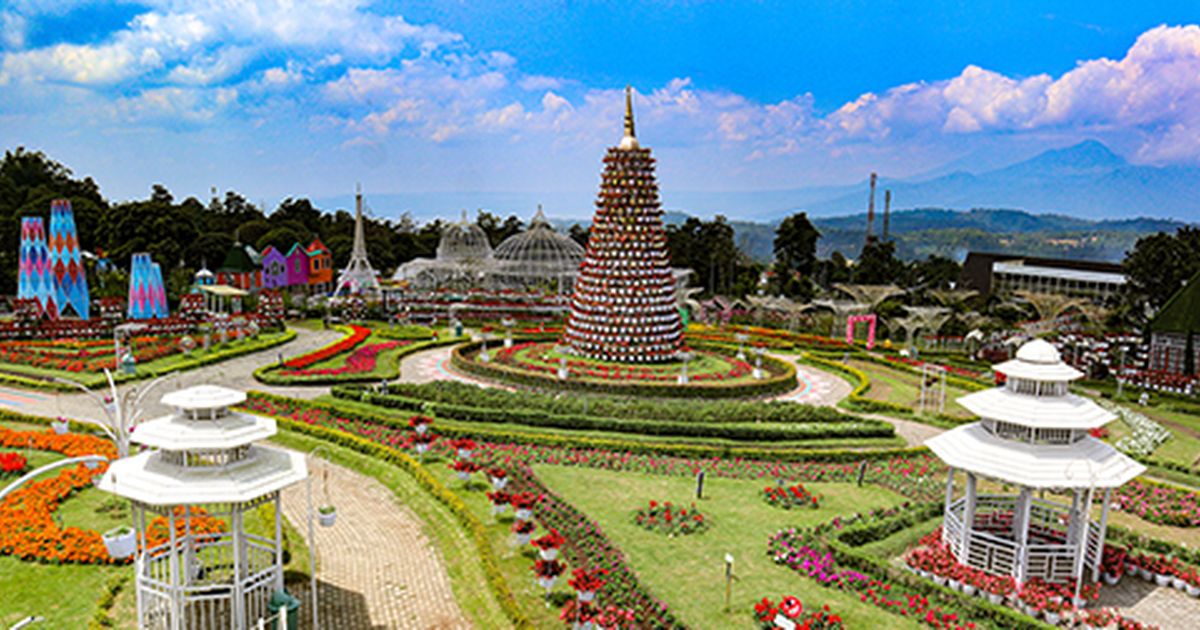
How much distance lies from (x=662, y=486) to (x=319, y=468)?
1110 centimetres

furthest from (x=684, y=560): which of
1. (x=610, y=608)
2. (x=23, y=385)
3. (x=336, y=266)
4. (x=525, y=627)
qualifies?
(x=336, y=266)

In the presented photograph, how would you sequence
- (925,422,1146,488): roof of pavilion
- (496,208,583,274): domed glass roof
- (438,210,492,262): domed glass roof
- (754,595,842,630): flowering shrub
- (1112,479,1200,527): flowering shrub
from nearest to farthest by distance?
(754,595,842,630): flowering shrub, (925,422,1146,488): roof of pavilion, (1112,479,1200,527): flowering shrub, (496,208,583,274): domed glass roof, (438,210,492,262): domed glass roof

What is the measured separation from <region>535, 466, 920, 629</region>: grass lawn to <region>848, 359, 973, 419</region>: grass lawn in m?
13.9

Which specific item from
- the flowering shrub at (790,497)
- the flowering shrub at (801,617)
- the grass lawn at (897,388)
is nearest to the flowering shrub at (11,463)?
the flowering shrub at (801,617)

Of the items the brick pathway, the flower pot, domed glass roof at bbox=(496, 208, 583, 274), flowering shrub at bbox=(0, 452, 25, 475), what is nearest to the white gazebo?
the brick pathway

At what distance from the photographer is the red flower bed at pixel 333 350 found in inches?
1590

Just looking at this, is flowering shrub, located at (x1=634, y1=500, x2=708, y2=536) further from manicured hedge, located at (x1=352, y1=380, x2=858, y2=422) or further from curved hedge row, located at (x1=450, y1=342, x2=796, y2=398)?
curved hedge row, located at (x1=450, y1=342, x2=796, y2=398)

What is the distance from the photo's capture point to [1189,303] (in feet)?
138

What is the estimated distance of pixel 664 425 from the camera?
96.1ft

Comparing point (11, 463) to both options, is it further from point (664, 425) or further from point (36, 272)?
point (36, 272)

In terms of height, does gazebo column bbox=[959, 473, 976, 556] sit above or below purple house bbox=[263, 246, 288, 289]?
below

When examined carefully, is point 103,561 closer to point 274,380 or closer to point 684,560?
point 684,560

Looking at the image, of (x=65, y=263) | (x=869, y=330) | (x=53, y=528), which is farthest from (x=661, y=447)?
(x=65, y=263)

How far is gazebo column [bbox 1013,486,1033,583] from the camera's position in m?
17.4
